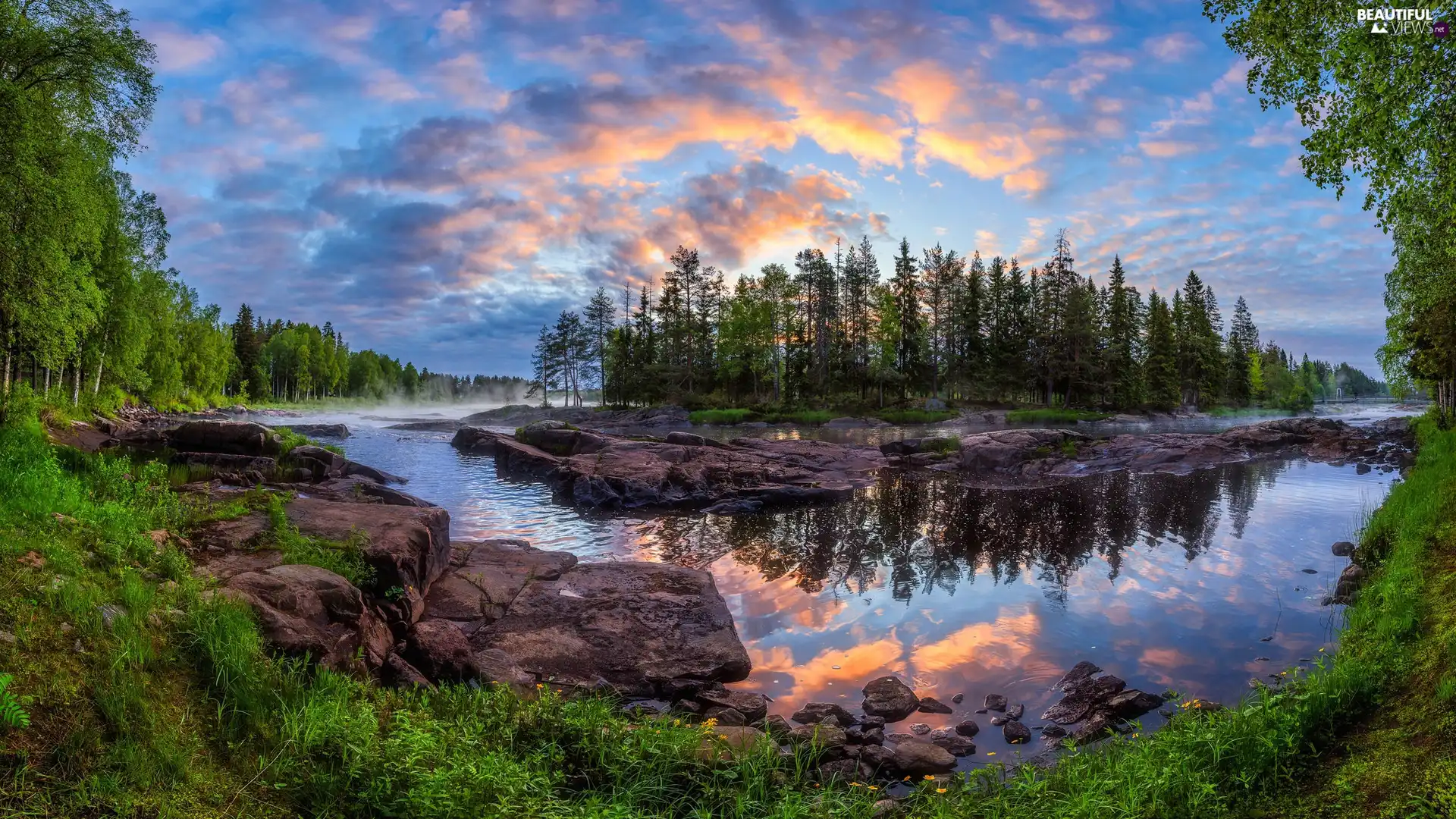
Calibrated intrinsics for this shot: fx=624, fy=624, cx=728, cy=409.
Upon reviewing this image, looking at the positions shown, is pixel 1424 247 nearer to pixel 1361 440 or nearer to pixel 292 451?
pixel 1361 440

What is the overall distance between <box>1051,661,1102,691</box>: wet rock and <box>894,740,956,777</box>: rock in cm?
254

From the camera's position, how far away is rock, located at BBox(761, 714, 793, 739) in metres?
6.24

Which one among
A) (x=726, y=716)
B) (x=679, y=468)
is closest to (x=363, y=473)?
(x=679, y=468)

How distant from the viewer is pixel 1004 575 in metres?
12.6

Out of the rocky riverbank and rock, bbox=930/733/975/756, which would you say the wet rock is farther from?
the rocky riverbank

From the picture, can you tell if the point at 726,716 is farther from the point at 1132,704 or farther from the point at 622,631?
the point at 1132,704

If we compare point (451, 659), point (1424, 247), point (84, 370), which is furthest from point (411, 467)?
point (1424, 247)

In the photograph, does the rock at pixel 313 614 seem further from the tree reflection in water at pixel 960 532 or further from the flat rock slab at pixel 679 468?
the flat rock slab at pixel 679 468

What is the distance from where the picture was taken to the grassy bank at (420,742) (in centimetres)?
385

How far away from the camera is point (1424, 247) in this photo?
1903 cm

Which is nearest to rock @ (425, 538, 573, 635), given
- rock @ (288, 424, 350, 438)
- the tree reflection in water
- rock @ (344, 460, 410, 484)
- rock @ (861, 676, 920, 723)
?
rock @ (861, 676, 920, 723)

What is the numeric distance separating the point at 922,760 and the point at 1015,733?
4.61 feet

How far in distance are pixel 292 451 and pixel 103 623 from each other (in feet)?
59.3

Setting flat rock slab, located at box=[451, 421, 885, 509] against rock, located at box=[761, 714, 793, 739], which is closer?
rock, located at box=[761, 714, 793, 739]
